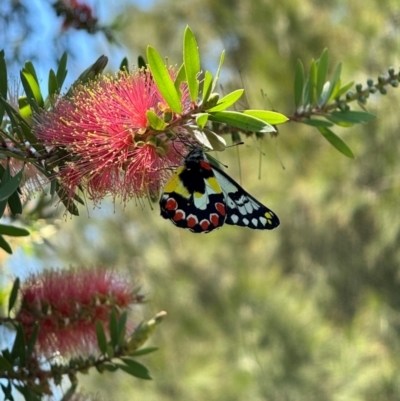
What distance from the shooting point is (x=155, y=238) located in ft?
12.2

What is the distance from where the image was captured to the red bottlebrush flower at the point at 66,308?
635mm

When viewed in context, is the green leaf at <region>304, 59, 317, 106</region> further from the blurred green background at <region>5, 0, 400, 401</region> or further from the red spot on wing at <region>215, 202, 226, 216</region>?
the blurred green background at <region>5, 0, 400, 401</region>

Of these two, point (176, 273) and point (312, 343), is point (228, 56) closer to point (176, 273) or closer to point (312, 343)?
point (176, 273)

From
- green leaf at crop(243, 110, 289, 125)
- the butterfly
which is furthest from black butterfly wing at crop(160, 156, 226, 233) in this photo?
green leaf at crop(243, 110, 289, 125)

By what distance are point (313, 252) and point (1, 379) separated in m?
2.95

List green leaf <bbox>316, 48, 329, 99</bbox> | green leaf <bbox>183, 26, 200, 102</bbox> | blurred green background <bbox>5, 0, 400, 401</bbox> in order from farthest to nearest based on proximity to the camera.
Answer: blurred green background <bbox>5, 0, 400, 401</bbox>
green leaf <bbox>316, 48, 329, 99</bbox>
green leaf <bbox>183, 26, 200, 102</bbox>

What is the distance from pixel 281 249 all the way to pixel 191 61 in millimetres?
3191

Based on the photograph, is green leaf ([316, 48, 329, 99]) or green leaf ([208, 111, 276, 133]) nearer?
green leaf ([208, 111, 276, 133])

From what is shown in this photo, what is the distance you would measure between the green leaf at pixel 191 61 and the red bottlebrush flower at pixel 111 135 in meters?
0.02

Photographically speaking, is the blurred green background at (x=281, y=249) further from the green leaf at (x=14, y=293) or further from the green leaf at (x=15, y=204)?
the green leaf at (x=15, y=204)

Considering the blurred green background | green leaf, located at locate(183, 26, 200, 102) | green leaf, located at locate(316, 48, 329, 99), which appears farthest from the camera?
the blurred green background

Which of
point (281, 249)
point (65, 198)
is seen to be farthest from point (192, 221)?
point (281, 249)

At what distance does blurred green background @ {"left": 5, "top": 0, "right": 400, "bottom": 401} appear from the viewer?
2.59 metres

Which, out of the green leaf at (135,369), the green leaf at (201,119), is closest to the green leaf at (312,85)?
the green leaf at (201,119)
